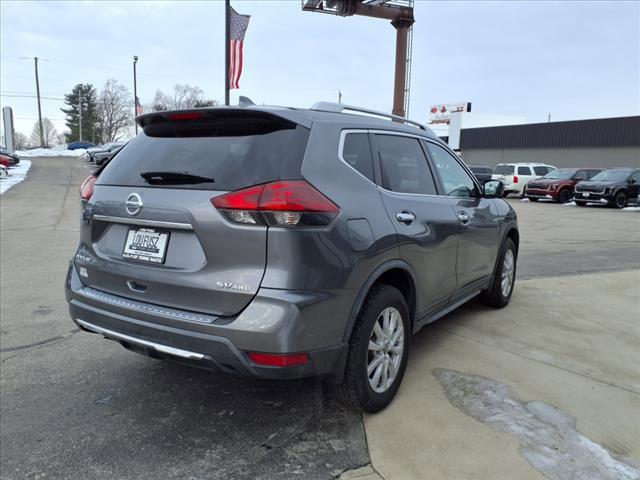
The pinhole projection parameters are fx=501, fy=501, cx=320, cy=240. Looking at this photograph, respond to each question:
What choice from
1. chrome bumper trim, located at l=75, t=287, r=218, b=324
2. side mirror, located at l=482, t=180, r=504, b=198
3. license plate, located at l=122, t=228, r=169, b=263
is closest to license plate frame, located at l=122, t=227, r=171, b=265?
license plate, located at l=122, t=228, r=169, b=263

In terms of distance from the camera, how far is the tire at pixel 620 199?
2052 cm

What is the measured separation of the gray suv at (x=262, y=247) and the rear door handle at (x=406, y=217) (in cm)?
1

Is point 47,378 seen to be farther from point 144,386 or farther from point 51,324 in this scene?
point 51,324

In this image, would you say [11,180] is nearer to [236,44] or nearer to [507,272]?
[236,44]

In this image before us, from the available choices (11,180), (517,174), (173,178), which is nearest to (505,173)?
(517,174)

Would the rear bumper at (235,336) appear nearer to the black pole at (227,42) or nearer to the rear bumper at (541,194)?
the black pole at (227,42)

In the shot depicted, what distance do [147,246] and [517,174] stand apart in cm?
2573

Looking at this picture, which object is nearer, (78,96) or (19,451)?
(19,451)

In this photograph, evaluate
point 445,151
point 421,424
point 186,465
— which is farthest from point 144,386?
point 445,151

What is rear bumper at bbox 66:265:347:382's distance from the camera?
95.0 inches

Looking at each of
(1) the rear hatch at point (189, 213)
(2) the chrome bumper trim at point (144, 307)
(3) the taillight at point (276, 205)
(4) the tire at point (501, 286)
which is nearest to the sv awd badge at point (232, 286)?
(1) the rear hatch at point (189, 213)

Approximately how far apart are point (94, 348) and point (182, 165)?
2198 mm

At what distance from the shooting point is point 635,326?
496cm

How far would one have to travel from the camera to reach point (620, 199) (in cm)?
2070
